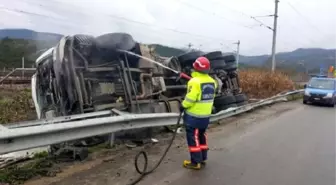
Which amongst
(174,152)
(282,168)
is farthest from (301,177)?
(174,152)

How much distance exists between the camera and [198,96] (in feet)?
18.1

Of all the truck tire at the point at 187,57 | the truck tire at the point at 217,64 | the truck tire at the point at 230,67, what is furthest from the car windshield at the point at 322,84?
the truck tire at the point at 187,57

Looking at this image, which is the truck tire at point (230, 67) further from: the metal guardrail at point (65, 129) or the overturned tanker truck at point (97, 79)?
the metal guardrail at point (65, 129)

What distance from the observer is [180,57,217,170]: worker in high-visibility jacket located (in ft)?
18.0

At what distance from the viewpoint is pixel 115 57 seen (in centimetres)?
751

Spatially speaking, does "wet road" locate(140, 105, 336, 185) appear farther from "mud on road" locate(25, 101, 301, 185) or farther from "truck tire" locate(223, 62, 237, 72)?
"truck tire" locate(223, 62, 237, 72)

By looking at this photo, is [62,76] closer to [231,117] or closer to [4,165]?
[4,165]

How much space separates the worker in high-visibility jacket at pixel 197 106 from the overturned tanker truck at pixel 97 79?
82.5 inches

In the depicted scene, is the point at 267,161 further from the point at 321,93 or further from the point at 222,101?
the point at 321,93

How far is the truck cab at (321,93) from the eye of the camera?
2059cm

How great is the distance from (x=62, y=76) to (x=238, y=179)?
3.60 meters

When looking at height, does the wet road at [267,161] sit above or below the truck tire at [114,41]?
below

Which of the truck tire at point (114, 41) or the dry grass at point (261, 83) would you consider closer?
the truck tire at point (114, 41)

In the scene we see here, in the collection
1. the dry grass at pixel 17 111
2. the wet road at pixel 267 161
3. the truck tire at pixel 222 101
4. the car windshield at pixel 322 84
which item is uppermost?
the car windshield at pixel 322 84
